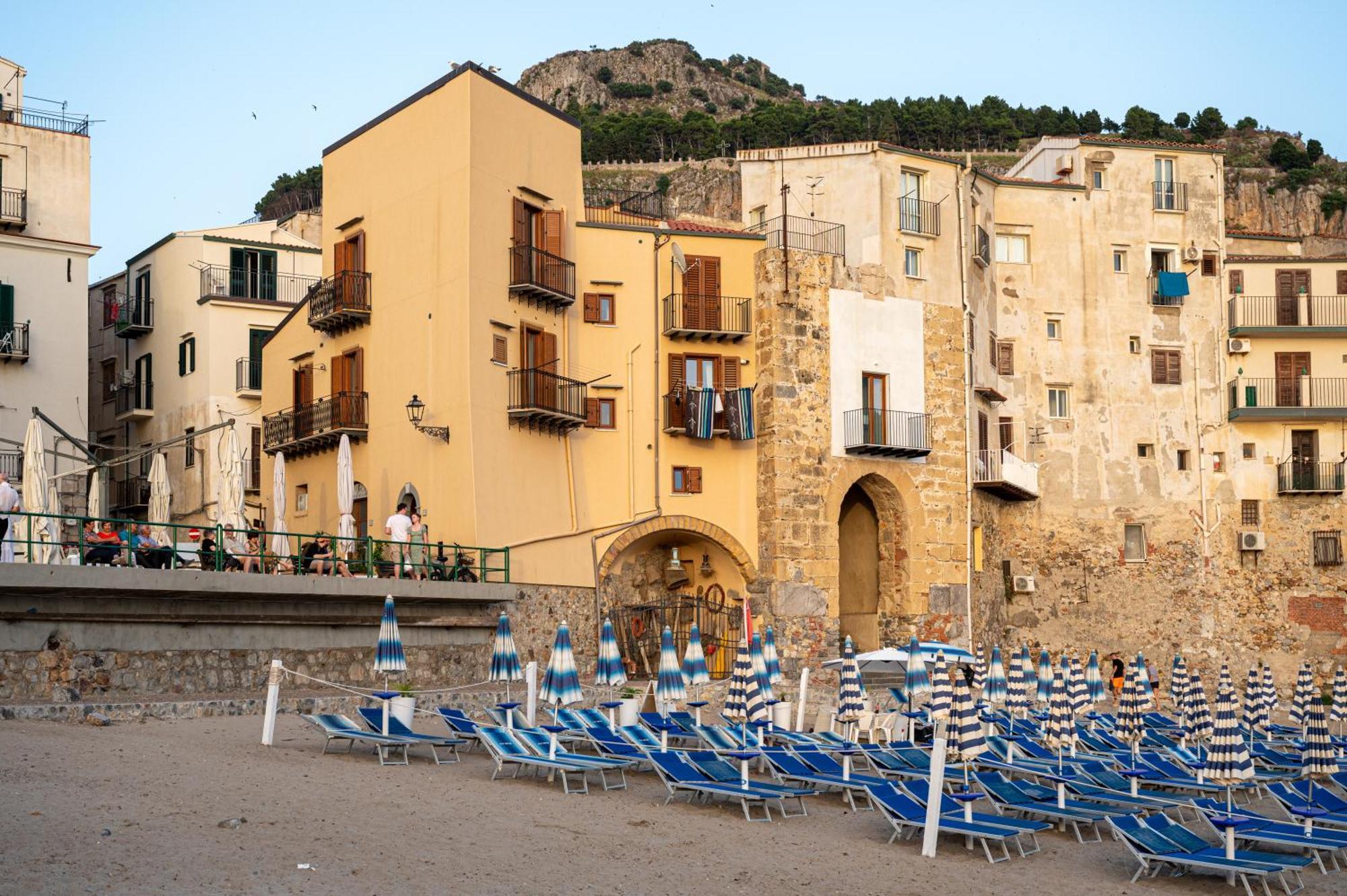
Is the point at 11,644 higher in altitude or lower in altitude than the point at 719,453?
lower

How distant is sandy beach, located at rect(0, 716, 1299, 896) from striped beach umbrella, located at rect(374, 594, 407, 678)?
1.58m

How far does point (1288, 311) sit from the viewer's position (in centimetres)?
4616

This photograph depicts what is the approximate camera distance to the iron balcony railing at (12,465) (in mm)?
33750

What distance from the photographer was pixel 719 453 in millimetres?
36156

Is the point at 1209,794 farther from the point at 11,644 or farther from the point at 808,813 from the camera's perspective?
the point at 11,644

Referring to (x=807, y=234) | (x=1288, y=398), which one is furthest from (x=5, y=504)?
(x=1288, y=398)

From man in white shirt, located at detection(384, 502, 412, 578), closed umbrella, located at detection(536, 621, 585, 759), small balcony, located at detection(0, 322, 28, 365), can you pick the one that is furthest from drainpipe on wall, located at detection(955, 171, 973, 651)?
small balcony, located at detection(0, 322, 28, 365)

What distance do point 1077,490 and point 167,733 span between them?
31025mm

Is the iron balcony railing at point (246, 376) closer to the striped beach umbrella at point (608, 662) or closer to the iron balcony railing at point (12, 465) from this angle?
the iron balcony railing at point (12, 465)

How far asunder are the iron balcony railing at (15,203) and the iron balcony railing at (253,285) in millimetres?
7556

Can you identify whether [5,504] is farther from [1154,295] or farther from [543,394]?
[1154,295]

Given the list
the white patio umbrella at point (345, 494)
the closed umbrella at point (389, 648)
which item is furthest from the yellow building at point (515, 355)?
the closed umbrella at point (389, 648)

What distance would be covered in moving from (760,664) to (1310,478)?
28152mm

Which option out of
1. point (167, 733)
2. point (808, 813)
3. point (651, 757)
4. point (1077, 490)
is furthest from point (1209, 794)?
point (1077, 490)
